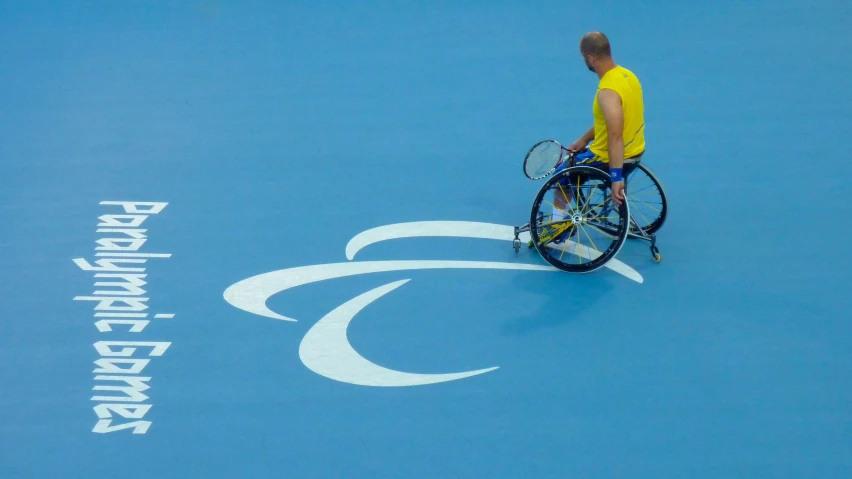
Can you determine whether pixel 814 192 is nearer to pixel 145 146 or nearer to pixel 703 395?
pixel 703 395

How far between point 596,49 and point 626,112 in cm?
40

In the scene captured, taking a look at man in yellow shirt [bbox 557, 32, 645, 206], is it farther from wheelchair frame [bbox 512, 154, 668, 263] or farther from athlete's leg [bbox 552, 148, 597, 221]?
wheelchair frame [bbox 512, 154, 668, 263]

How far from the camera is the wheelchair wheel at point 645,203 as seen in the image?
19.7 feet

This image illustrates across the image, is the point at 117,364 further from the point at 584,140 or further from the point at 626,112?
the point at 626,112

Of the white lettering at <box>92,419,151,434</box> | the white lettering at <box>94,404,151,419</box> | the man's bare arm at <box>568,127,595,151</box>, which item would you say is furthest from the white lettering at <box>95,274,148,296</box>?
the man's bare arm at <box>568,127,595,151</box>

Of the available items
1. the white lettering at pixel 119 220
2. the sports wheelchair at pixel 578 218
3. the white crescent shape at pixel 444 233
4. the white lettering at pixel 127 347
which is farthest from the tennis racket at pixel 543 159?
the white lettering at pixel 119 220

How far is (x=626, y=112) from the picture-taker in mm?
5527

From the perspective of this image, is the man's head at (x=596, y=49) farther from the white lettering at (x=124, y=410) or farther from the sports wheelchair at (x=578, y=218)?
the white lettering at (x=124, y=410)

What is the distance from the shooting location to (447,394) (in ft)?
16.1

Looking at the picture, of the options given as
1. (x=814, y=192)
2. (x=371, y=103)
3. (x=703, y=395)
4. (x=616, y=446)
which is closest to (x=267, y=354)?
(x=616, y=446)

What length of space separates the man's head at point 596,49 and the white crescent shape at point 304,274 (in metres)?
1.29

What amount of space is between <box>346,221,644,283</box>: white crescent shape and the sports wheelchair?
0.02m

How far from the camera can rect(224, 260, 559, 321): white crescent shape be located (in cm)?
559

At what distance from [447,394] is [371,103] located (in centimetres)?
336
